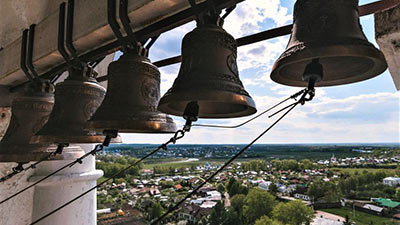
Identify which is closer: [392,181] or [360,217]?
[392,181]

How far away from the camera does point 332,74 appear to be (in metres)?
1.29

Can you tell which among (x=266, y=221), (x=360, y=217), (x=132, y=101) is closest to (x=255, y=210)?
(x=266, y=221)

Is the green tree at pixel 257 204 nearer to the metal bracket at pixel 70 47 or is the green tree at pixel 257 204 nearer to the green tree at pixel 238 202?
the green tree at pixel 238 202

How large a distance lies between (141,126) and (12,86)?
2326 mm

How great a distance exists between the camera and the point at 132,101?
5.44 ft

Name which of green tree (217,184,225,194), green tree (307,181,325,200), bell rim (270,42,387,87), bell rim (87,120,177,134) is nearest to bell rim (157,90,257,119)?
bell rim (270,42,387,87)

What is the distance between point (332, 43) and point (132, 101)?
3.67 ft

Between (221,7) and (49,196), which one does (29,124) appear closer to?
(49,196)

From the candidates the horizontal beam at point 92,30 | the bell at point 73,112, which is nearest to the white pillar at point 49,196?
the horizontal beam at point 92,30

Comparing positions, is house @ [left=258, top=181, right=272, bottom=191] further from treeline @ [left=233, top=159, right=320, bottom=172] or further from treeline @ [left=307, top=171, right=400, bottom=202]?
treeline @ [left=307, top=171, right=400, bottom=202]

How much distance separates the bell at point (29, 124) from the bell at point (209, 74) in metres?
1.39

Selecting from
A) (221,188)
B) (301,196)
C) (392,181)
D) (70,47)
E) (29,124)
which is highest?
(70,47)

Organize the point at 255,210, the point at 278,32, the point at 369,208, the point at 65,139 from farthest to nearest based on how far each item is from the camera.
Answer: the point at 255,210 → the point at 369,208 → the point at 65,139 → the point at 278,32

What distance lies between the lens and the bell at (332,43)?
0.98 m
